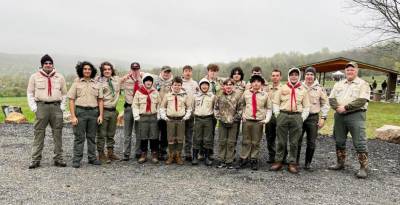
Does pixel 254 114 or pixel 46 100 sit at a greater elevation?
pixel 46 100

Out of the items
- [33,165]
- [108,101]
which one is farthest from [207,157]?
[33,165]

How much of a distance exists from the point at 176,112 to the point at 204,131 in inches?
25.0

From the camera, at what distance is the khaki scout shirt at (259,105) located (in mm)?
6363

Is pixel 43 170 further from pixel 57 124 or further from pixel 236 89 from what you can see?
pixel 236 89

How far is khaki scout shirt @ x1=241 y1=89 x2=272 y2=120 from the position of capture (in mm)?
6363

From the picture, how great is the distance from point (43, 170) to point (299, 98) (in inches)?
180

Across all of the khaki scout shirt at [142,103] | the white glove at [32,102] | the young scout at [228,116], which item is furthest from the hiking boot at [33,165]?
the young scout at [228,116]

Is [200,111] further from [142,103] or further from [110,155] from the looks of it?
[110,155]

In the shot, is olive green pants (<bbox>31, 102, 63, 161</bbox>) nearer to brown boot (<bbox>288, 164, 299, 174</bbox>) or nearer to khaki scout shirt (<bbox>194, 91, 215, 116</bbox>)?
khaki scout shirt (<bbox>194, 91, 215, 116</bbox>)

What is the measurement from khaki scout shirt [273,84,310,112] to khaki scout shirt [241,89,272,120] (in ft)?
0.74

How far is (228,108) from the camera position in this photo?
6484 millimetres

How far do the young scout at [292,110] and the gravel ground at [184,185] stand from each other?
543 mm

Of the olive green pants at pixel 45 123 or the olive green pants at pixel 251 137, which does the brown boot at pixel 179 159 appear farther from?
the olive green pants at pixel 45 123

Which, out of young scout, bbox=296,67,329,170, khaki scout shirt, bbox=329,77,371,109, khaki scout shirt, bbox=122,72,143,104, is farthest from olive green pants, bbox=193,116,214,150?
khaki scout shirt, bbox=329,77,371,109
